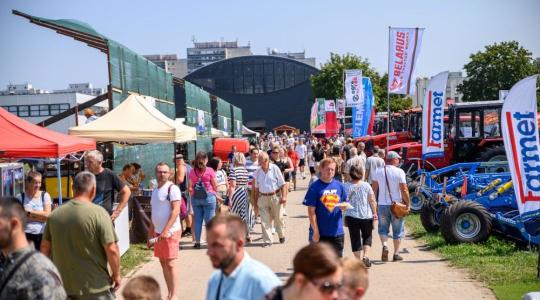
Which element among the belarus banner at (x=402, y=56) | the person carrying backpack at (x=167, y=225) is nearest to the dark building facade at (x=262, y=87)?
the belarus banner at (x=402, y=56)

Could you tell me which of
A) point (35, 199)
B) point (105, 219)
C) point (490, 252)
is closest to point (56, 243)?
point (105, 219)

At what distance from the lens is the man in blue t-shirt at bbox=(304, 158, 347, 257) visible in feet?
27.8

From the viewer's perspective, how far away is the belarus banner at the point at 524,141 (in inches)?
372

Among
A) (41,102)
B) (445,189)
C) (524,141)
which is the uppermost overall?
(41,102)

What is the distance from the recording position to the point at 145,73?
1791cm

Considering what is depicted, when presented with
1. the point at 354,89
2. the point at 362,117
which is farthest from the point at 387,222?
the point at 354,89

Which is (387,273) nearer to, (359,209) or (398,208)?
(398,208)

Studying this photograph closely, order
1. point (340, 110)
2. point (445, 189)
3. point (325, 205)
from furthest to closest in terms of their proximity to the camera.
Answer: point (340, 110) < point (445, 189) < point (325, 205)

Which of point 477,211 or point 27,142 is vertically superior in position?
point 27,142

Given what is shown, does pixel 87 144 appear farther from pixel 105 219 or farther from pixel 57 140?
pixel 105 219

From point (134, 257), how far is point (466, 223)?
5.45 meters

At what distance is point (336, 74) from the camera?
66812mm

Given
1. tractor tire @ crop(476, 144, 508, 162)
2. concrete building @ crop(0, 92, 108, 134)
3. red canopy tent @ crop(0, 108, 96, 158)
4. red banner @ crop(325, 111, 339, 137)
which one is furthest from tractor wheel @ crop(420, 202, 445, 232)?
concrete building @ crop(0, 92, 108, 134)

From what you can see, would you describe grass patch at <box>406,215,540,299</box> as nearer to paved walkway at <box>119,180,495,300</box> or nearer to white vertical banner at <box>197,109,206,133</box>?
paved walkway at <box>119,180,495,300</box>
